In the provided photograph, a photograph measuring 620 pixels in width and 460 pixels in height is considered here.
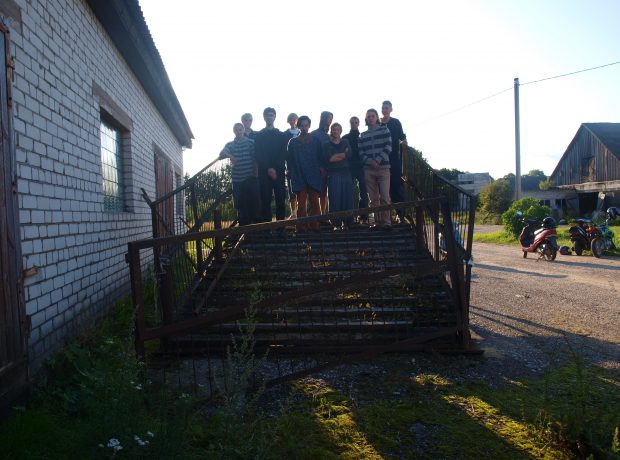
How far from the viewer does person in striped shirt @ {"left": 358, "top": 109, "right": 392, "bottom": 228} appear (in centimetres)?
687

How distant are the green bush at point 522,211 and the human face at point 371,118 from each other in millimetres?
12270

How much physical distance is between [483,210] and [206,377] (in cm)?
3313

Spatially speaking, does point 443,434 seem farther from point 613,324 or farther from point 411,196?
point 411,196

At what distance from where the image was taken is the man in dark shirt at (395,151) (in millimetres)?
7273

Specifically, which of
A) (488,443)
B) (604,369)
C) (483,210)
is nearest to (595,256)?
(604,369)

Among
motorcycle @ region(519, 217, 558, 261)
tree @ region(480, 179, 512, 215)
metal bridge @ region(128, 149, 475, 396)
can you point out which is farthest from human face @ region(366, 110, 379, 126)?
tree @ region(480, 179, 512, 215)

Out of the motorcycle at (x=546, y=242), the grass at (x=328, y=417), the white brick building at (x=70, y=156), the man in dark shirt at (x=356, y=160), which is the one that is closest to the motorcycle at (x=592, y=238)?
the motorcycle at (x=546, y=242)

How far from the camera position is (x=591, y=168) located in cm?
3177

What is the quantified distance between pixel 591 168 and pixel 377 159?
3028 centimetres

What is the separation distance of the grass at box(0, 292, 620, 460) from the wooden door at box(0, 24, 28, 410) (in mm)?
229

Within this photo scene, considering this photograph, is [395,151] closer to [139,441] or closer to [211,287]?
[211,287]

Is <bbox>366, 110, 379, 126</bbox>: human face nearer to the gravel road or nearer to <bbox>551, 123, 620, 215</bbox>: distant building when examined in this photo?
the gravel road

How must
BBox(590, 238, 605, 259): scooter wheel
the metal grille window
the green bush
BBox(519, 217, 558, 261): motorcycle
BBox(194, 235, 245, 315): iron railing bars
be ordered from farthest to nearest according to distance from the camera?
the green bush < BBox(590, 238, 605, 259): scooter wheel < BBox(519, 217, 558, 261): motorcycle < the metal grille window < BBox(194, 235, 245, 315): iron railing bars

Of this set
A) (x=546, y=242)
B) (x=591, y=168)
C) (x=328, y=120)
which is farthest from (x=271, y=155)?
(x=591, y=168)
